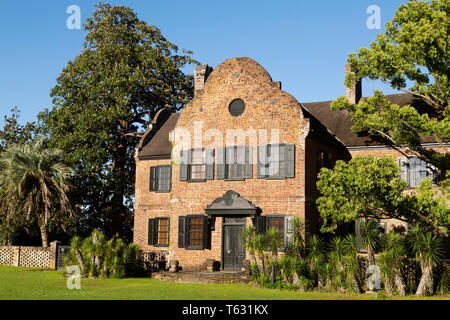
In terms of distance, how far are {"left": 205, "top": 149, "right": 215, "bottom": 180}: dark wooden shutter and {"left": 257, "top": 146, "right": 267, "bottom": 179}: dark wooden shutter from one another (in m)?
2.40

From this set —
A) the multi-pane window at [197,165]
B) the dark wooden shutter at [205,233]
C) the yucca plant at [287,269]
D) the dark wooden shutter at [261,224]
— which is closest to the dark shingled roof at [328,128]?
the multi-pane window at [197,165]

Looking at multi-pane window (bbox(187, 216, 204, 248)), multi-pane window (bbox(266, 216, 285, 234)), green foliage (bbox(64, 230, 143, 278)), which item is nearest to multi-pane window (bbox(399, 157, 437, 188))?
multi-pane window (bbox(266, 216, 285, 234))

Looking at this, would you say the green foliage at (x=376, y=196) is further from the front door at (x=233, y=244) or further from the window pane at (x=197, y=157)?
the window pane at (x=197, y=157)

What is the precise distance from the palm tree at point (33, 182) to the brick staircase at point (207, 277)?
33.4ft

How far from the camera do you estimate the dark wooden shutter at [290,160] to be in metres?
24.1

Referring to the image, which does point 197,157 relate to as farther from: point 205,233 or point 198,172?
point 205,233

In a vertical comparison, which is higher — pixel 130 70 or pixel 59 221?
pixel 130 70

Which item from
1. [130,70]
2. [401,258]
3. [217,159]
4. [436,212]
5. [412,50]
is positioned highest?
[130,70]

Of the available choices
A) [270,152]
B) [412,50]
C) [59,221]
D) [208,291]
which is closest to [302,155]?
[270,152]

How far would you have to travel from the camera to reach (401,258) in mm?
19406

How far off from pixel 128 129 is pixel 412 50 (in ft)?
78.1

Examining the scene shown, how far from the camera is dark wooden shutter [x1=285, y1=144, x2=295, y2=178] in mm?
24094
